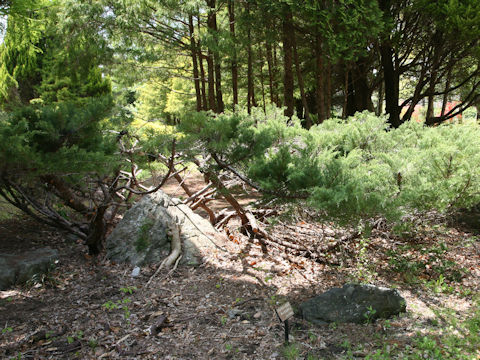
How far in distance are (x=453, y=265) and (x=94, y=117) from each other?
4.74m

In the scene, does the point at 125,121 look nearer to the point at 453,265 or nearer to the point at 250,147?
the point at 250,147

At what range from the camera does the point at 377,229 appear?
204 inches

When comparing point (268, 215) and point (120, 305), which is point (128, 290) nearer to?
point (120, 305)

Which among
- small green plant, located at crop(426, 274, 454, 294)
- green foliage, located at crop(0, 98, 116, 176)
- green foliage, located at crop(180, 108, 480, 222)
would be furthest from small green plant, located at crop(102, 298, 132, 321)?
small green plant, located at crop(426, 274, 454, 294)

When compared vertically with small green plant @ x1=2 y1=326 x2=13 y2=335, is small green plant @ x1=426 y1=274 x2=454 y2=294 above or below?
below

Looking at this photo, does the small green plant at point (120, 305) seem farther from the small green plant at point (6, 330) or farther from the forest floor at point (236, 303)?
the small green plant at point (6, 330)

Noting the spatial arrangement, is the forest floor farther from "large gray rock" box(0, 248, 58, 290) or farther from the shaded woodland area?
"large gray rock" box(0, 248, 58, 290)

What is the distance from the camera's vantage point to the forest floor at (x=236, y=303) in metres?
3.06

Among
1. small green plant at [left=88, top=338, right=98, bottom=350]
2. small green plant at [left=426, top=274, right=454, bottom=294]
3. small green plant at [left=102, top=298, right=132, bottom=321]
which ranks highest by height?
small green plant at [left=102, top=298, right=132, bottom=321]

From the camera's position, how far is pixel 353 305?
11.7ft

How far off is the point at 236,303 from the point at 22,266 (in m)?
2.54

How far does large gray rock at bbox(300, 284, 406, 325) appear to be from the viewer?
3.51 metres

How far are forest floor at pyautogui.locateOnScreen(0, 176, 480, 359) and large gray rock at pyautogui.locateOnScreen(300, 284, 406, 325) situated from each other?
88mm

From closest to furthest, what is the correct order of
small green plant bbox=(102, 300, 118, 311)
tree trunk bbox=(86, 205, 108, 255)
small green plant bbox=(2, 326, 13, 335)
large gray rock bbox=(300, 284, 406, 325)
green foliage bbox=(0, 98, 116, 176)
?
green foliage bbox=(0, 98, 116, 176) → small green plant bbox=(2, 326, 13, 335) → large gray rock bbox=(300, 284, 406, 325) → small green plant bbox=(102, 300, 118, 311) → tree trunk bbox=(86, 205, 108, 255)
